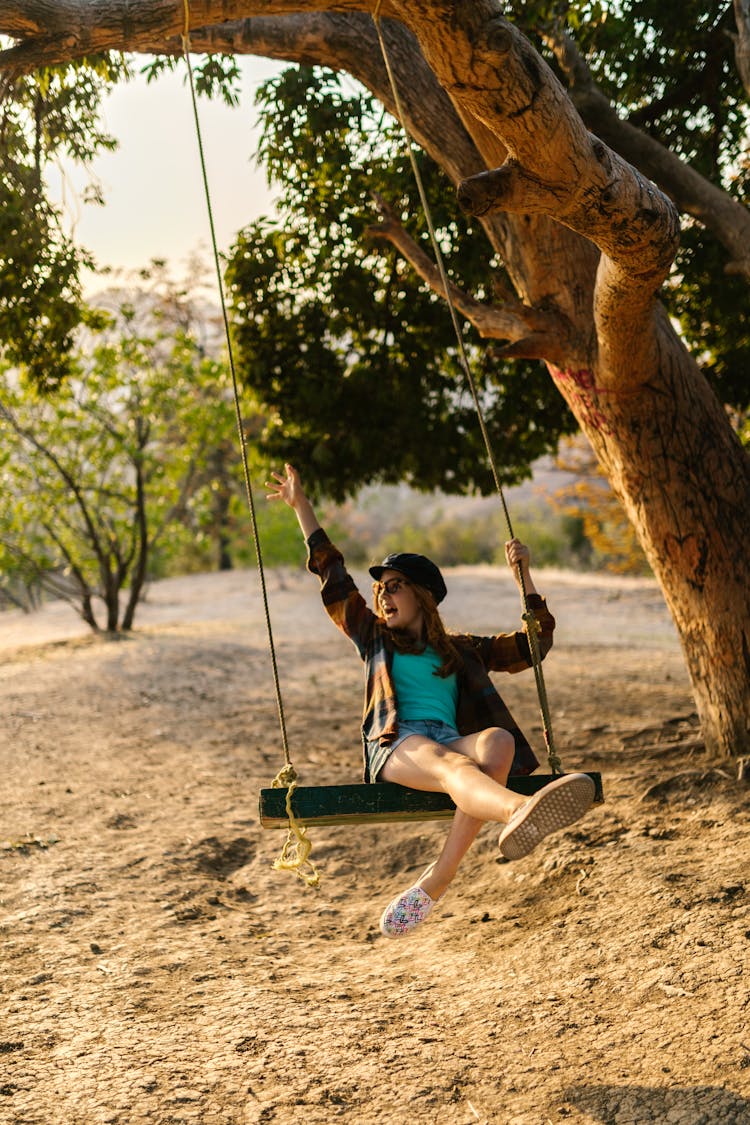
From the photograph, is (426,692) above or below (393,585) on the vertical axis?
below

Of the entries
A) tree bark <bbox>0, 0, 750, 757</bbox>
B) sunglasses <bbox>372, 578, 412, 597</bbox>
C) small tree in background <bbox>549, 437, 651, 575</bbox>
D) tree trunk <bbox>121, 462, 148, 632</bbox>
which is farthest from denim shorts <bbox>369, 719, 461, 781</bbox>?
small tree in background <bbox>549, 437, 651, 575</bbox>

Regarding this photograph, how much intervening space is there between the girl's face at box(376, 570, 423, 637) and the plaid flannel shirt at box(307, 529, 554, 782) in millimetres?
70

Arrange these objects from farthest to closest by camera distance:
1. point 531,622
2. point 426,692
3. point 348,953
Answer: point 348,953 < point 426,692 < point 531,622

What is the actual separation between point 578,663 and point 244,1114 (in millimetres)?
9318

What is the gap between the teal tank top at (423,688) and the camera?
4082 mm

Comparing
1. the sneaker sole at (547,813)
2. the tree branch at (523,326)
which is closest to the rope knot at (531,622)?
the sneaker sole at (547,813)

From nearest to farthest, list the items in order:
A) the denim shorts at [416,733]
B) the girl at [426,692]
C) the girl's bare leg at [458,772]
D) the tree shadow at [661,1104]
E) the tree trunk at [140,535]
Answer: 1. the tree shadow at [661,1104]
2. the girl's bare leg at [458,772]
3. the girl at [426,692]
4. the denim shorts at [416,733]
5. the tree trunk at [140,535]

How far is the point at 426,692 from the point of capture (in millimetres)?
4145

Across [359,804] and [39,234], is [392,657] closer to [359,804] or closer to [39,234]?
[359,804]

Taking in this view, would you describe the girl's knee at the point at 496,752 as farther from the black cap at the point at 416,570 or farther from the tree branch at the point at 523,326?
the tree branch at the point at 523,326

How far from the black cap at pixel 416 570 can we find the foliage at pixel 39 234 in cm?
413

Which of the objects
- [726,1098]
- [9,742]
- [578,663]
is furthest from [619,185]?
[578,663]

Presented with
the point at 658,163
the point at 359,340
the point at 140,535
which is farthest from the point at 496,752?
the point at 140,535

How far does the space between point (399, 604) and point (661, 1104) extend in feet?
6.41
